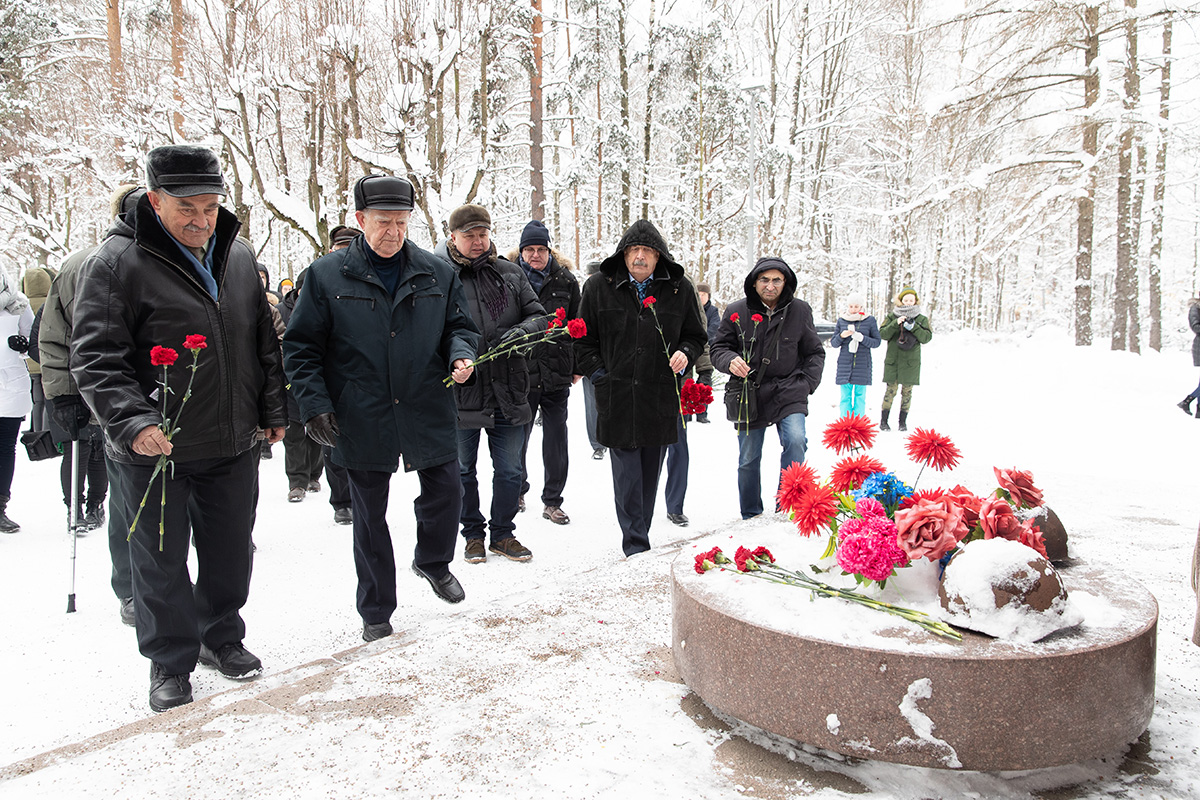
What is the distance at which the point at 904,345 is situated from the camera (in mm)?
10141

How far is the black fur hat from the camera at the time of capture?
287cm

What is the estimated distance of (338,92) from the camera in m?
13.5

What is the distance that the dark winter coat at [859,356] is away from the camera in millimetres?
9898

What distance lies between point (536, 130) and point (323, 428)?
13.4 meters

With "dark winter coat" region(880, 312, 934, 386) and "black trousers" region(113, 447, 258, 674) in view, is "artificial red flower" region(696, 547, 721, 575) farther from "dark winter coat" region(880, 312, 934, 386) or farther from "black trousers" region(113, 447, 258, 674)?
"dark winter coat" region(880, 312, 934, 386)

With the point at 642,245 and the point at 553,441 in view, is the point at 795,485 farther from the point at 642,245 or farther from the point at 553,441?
the point at 553,441

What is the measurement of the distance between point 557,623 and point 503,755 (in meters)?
1.01

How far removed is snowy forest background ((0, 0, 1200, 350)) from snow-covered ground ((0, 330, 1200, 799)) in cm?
833

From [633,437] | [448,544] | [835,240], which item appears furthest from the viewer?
[835,240]

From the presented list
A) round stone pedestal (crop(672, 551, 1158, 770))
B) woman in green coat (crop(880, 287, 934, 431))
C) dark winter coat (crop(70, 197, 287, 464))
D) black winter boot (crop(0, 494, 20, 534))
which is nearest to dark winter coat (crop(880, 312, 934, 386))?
woman in green coat (crop(880, 287, 934, 431))

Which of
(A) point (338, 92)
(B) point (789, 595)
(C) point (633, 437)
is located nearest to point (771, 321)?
(C) point (633, 437)

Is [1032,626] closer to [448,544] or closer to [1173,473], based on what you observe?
[448,544]

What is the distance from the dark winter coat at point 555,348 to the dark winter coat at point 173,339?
2031 mm

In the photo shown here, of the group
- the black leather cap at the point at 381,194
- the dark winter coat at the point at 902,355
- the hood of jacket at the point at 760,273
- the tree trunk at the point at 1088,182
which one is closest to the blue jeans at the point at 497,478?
the black leather cap at the point at 381,194
